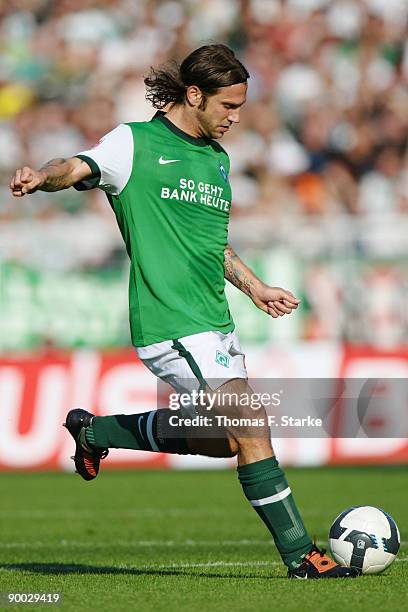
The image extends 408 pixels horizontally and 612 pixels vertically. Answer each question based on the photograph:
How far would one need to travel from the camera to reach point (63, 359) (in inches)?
572

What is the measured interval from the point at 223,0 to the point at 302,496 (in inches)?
389

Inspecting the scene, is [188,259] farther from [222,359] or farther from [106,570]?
[106,570]

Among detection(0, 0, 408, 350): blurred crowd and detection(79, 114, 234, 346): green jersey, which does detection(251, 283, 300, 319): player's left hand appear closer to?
detection(79, 114, 234, 346): green jersey

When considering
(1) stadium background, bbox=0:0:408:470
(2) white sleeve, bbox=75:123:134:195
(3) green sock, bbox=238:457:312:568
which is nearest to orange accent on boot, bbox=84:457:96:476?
(3) green sock, bbox=238:457:312:568

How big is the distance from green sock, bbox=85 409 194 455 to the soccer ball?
899 mm

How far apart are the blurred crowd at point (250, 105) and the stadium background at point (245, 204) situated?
1.0 inches

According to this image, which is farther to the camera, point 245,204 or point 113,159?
point 245,204

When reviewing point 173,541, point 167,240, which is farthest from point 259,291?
point 173,541

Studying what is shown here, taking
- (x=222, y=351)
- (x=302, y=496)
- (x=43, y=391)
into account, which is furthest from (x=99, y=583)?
(x=43, y=391)

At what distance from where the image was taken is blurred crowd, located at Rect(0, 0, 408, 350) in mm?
15448

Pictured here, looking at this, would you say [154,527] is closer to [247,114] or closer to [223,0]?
[247,114]

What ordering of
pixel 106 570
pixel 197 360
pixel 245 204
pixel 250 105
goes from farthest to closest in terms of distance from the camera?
pixel 250 105, pixel 245 204, pixel 106 570, pixel 197 360

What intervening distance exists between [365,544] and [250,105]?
12.3 meters

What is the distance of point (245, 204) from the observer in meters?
17.0
